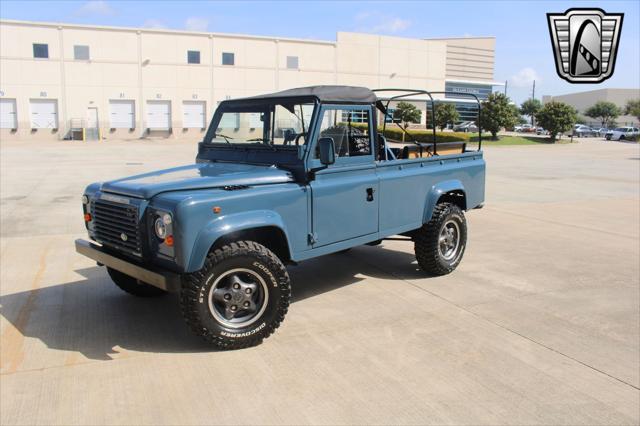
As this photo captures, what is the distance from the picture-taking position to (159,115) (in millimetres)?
45219

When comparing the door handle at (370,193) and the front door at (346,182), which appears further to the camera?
the door handle at (370,193)

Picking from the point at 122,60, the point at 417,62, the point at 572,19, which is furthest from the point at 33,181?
the point at 417,62

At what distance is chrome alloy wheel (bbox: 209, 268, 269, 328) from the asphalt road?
0.28 meters

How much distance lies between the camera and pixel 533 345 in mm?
4523

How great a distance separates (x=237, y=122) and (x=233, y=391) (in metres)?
2.94

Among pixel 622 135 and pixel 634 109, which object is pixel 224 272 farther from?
pixel 634 109

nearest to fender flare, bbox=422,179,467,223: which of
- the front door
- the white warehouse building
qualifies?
the front door

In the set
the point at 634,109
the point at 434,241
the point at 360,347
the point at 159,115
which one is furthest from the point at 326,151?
the point at 634,109

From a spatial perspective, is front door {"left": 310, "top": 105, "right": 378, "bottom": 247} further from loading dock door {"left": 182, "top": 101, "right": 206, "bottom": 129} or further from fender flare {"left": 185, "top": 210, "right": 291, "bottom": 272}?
loading dock door {"left": 182, "top": 101, "right": 206, "bottom": 129}

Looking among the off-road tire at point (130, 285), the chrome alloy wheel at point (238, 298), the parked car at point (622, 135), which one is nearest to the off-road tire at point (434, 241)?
the chrome alloy wheel at point (238, 298)

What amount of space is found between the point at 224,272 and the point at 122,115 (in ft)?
142

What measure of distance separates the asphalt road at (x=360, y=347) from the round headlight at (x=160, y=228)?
0.96 metres

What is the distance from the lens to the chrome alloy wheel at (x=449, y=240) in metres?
6.59

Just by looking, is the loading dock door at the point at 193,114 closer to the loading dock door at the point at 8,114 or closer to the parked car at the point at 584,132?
the loading dock door at the point at 8,114
